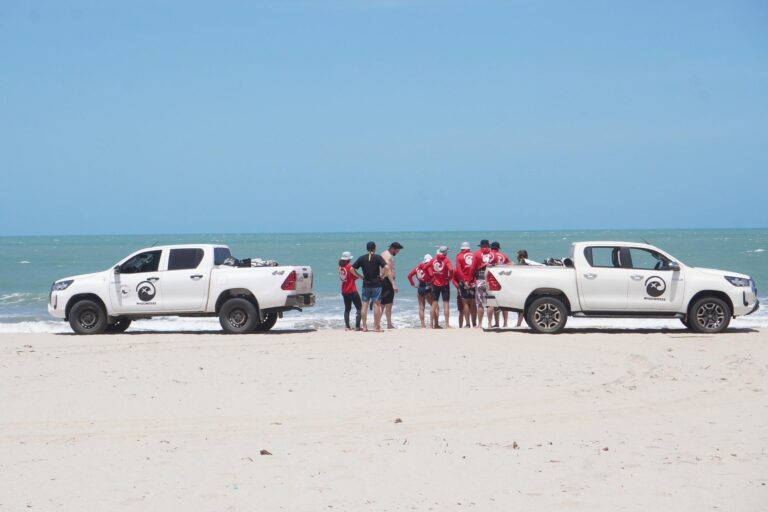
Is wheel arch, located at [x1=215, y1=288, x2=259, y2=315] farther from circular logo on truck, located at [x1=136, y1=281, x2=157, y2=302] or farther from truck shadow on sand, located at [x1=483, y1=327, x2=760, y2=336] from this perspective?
truck shadow on sand, located at [x1=483, y1=327, x2=760, y2=336]

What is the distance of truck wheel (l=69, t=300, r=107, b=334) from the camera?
1842cm

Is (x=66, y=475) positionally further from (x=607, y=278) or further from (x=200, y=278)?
(x=607, y=278)

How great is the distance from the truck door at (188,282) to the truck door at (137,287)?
0.19 metres

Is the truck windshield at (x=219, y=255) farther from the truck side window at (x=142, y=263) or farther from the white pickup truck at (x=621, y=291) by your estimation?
the white pickup truck at (x=621, y=291)

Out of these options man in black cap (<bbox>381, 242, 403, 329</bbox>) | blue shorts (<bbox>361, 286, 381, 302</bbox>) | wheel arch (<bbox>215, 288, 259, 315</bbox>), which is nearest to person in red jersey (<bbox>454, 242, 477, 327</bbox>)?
man in black cap (<bbox>381, 242, 403, 329</bbox>)

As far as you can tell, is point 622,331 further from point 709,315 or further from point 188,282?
point 188,282

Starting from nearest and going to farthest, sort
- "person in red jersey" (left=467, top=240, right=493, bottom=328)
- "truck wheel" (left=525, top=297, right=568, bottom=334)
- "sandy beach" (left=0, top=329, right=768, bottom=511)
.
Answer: "sandy beach" (left=0, top=329, right=768, bottom=511)
"truck wheel" (left=525, top=297, right=568, bottom=334)
"person in red jersey" (left=467, top=240, right=493, bottom=328)

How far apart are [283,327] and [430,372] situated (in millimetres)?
9992

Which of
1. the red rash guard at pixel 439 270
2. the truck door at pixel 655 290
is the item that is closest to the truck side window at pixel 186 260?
the red rash guard at pixel 439 270

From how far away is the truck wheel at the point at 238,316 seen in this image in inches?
708

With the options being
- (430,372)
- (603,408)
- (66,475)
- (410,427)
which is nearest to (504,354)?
(430,372)

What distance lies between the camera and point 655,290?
56.6 ft

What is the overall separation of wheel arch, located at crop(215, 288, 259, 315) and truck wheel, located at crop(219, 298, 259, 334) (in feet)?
0.25

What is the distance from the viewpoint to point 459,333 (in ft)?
58.1
